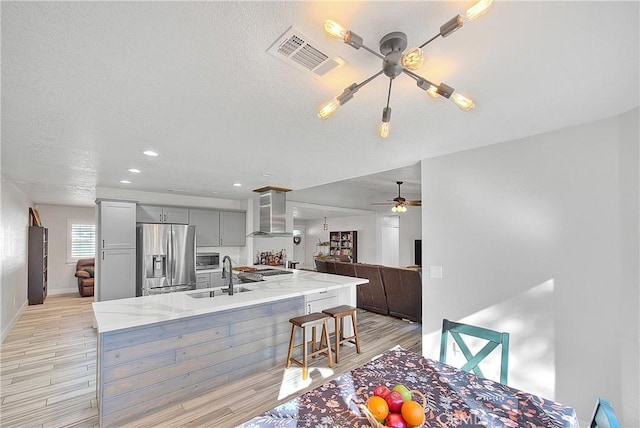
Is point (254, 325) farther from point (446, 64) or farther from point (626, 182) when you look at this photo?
point (626, 182)

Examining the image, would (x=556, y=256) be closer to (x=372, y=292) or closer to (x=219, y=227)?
(x=372, y=292)

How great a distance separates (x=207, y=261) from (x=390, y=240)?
20.0ft

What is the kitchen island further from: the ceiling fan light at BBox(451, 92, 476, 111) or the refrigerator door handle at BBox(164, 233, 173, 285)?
the ceiling fan light at BBox(451, 92, 476, 111)

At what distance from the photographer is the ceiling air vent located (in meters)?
1.26

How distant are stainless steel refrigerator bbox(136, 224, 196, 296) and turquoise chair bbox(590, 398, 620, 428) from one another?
219 inches

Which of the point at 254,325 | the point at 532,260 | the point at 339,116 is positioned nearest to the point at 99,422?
the point at 254,325

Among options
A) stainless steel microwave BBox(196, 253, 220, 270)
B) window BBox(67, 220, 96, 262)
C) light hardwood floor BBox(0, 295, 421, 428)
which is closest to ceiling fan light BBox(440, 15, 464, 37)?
light hardwood floor BBox(0, 295, 421, 428)

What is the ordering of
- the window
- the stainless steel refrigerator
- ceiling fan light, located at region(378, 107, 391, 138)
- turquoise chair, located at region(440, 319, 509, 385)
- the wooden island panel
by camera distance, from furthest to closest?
the window
the stainless steel refrigerator
the wooden island panel
turquoise chair, located at region(440, 319, 509, 385)
ceiling fan light, located at region(378, 107, 391, 138)

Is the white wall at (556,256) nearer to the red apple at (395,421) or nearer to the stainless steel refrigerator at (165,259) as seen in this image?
the red apple at (395,421)

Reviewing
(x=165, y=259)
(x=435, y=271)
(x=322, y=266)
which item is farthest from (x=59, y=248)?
(x=435, y=271)

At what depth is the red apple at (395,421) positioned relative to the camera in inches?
43.6

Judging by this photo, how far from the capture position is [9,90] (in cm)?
169

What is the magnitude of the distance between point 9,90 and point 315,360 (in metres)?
3.55

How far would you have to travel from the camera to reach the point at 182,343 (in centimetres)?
270
